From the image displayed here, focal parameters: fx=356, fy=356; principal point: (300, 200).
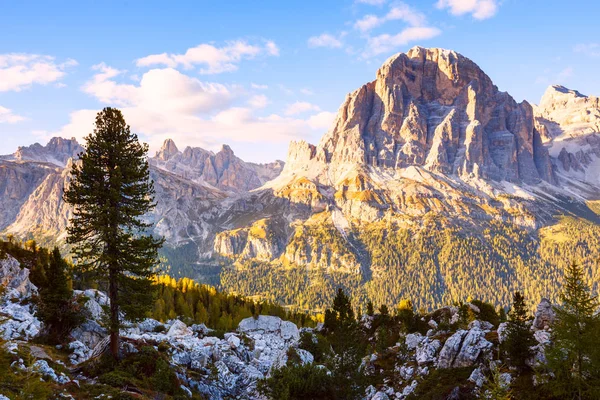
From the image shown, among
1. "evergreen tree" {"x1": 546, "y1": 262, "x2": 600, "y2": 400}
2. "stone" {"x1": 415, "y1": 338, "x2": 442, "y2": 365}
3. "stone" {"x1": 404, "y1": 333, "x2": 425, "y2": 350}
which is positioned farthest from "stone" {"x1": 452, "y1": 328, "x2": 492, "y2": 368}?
"stone" {"x1": 404, "y1": 333, "x2": 425, "y2": 350}

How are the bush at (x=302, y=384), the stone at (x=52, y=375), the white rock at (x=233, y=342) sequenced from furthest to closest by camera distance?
1. the white rock at (x=233, y=342)
2. the bush at (x=302, y=384)
3. the stone at (x=52, y=375)

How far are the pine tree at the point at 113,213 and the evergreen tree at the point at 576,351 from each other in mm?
A: 32782

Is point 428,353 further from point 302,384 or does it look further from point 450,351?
point 302,384

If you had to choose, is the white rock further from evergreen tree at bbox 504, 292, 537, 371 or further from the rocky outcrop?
evergreen tree at bbox 504, 292, 537, 371

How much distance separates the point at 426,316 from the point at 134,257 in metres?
78.9

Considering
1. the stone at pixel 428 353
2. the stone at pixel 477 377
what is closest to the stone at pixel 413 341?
the stone at pixel 428 353

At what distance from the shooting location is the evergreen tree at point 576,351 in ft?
81.3

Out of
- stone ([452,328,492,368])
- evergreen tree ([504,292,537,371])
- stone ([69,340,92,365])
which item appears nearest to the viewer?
evergreen tree ([504,292,537,371])

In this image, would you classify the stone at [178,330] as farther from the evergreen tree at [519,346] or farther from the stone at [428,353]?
the evergreen tree at [519,346]

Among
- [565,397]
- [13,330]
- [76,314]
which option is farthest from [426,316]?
[13,330]

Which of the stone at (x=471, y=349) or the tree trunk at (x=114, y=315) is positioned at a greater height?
the tree trunk at (x=114, y=315)

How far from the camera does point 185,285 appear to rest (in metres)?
138

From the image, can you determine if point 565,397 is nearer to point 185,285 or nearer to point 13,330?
point 13,330

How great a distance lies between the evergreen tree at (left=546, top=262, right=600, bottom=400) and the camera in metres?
24.8
